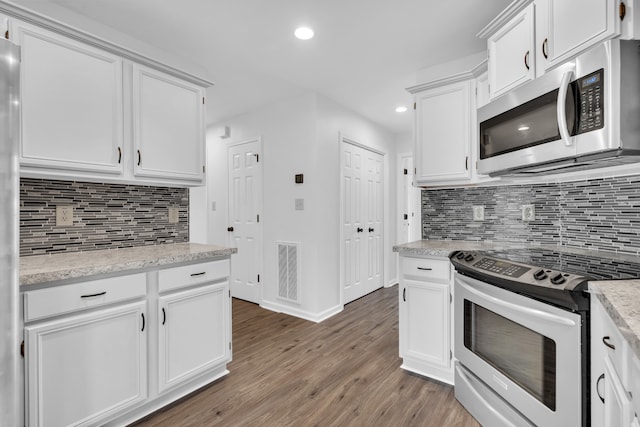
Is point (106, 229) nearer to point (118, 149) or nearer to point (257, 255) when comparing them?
point (118, 149)

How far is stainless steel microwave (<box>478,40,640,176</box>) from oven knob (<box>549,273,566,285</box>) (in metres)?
0.54

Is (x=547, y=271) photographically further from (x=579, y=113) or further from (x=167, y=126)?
(x=167, y=126)

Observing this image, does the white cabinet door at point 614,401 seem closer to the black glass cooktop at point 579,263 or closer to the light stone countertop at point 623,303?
the light stone countertop at point 623,303

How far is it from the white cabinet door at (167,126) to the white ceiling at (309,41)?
0.37 metres

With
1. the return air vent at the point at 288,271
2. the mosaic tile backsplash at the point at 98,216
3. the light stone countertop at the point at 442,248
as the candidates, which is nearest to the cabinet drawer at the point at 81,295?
the mosaic tile backsplash at the point at 98,216

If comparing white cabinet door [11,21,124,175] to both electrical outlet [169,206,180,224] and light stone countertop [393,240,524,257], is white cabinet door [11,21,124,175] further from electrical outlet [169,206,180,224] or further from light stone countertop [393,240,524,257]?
light stone countertop [393,240,524,257]

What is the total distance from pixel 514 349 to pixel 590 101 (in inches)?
46.6

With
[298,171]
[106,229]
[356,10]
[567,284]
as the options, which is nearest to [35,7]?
[106,229]

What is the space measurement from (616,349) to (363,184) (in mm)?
3358

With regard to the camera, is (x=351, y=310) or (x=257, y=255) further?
(x=257, y=255)

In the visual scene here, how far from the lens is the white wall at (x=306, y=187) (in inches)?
131

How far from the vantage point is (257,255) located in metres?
3.89

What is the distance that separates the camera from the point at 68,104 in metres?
1.78

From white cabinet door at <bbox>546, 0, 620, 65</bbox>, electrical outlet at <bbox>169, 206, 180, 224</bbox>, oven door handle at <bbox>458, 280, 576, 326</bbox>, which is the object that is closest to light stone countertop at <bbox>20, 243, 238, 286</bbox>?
electrical outlet at <bbox>169, 206, 180, 224</bbox>
